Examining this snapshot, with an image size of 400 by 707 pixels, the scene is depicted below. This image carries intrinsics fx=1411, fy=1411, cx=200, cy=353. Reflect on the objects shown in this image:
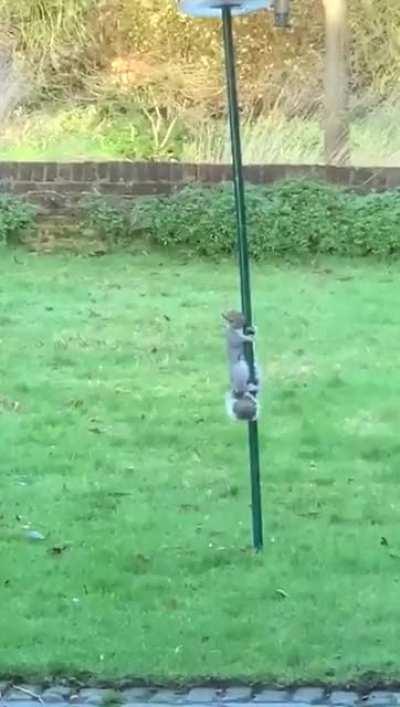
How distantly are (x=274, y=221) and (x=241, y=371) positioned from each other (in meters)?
7.37

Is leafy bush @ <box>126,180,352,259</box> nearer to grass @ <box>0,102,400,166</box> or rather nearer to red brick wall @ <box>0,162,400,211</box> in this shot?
red brick wall @ <box>0,162,400,211</box>

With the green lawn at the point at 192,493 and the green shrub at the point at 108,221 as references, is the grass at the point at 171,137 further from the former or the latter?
the green lawn at the point at 192,493

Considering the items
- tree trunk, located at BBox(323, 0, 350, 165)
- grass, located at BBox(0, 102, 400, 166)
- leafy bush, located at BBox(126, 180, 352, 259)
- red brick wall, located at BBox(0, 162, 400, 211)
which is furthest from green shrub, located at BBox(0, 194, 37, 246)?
tree trunk, located at BBox(323, 0, 350, 165)

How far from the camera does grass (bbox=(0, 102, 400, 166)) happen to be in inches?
562

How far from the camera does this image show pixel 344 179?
13266 mm

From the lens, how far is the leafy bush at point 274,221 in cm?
Answer: 1234

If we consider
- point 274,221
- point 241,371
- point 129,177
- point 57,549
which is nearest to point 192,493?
point 57,549

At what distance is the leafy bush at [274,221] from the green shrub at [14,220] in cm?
61

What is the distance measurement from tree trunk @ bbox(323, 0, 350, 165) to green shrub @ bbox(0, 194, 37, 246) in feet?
11.0

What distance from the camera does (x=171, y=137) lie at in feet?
51.2

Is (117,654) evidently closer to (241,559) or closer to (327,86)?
(241,559)

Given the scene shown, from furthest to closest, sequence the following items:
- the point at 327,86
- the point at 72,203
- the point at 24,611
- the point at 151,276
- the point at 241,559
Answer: the point at 327,86 → the point at 72,203 → the point at 151,276 → the point at 241,559 → the point at 24,611

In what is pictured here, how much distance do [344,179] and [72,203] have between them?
2.57 meters

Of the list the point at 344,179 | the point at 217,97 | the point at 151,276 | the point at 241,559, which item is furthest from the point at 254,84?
the point at 241,559
